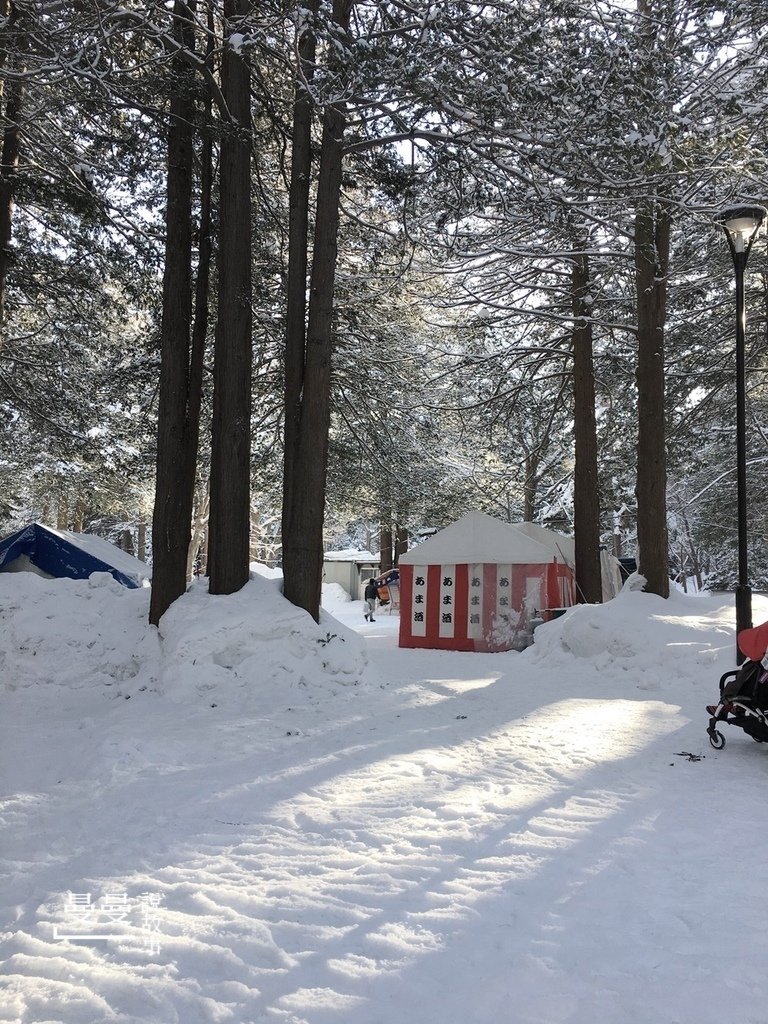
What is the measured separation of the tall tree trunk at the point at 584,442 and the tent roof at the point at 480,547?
0.66 metres

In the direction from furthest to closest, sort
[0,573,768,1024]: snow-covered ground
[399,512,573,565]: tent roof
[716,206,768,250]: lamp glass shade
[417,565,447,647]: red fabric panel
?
1. [417,565,447,647]: red fabric panel
2. [399,512,573,565]: tent roof
3. [716,206,768,250]: lamp glass shade
4. [0,573,768,1024]: snow-covered ground

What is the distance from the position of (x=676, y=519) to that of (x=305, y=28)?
43.6 m

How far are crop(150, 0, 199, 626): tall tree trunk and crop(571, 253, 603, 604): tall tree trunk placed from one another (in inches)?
310

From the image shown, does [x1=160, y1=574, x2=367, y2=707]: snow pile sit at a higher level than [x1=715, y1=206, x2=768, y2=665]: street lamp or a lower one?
lower

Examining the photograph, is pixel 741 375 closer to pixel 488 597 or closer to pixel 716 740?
pixel 716 740

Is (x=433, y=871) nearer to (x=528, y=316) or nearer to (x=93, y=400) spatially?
(x=93, y=400)

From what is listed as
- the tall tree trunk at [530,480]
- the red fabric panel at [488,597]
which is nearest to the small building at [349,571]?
the tall tree trunk at [530,480]

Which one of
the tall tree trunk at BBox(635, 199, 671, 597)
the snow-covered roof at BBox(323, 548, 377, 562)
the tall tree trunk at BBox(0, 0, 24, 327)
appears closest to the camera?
the tall tree trunk at BBox(0, 0, 24, 327)

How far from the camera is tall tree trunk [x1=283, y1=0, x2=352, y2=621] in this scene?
8453 millimetres

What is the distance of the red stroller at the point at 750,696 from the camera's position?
5.43 m

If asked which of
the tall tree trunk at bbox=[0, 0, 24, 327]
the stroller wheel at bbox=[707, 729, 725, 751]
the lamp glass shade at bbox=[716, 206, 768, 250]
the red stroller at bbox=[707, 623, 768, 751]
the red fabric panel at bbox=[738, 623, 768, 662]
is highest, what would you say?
the tall tree trunk at bbox=[0, 0, 24, 327]

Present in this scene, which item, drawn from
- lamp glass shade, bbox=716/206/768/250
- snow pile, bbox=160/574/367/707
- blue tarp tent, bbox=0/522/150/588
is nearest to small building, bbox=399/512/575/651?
blue tarp tent, bbox=0/522/150/588

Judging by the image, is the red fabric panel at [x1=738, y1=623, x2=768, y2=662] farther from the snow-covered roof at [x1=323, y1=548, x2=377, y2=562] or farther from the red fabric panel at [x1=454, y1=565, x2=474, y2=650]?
the snow-covered roof at [x1=323, y1=548, x2=377, y2=562]

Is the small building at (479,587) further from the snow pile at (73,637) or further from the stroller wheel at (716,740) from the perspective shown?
the stroller wheel at (716,740)
